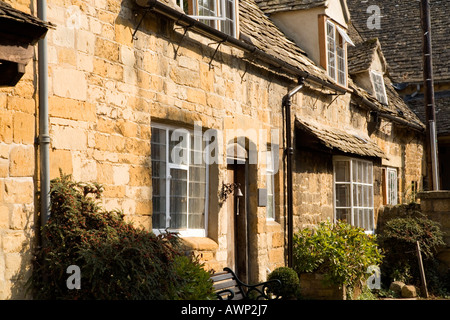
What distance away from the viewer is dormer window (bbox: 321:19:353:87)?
14.7m

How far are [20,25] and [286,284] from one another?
6.46 metres

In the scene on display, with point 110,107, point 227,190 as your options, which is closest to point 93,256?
point 110,107

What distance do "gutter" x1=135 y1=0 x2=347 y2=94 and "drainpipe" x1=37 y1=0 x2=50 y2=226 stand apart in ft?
6.00

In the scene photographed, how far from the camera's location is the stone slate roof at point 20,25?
18.0ft

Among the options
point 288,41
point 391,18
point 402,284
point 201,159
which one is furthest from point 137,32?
point 391,18

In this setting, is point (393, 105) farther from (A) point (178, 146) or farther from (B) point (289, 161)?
(A) point (178, 146)

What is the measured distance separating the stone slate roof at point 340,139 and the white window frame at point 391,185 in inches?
112

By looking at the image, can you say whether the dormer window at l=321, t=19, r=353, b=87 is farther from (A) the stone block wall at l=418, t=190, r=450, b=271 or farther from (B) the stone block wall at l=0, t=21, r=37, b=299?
(B) the stone block wall at l=0, t=21, r=37, b=299

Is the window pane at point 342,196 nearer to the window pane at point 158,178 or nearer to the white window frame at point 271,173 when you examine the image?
the white window frame at point 271,173

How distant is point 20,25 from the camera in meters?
5.62

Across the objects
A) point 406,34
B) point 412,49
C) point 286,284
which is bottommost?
point 286,284
